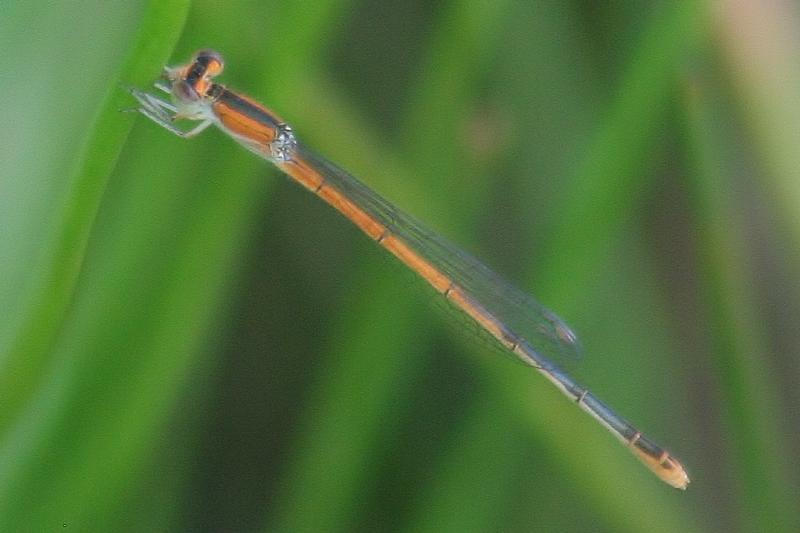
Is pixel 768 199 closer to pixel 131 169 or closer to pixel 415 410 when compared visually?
pixel 415 410

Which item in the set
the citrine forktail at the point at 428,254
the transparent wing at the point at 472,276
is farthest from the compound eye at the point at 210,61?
the transparent wing at the point at 472,276

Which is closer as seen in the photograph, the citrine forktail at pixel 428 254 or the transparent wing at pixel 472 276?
the citrine forktail at pixel 428 254

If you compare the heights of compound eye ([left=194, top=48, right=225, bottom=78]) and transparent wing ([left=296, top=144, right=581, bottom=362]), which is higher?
transparent wing ([left=296, top=144, right=581, bottom=362])

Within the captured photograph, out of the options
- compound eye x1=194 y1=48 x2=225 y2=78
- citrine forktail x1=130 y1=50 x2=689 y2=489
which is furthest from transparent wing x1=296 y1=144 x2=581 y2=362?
compound eye x1=194 y1=48 x2=225 y2=78

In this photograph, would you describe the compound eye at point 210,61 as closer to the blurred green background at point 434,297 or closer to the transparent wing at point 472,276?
the blurred green background at point 434,297

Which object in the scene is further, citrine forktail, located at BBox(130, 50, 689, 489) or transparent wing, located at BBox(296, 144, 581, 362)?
transparent wing, located at BBox(296, 144, 581, 362)

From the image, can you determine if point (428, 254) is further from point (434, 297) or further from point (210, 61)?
point (210, 61)

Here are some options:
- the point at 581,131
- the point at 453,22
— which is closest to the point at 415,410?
the point at 581,131

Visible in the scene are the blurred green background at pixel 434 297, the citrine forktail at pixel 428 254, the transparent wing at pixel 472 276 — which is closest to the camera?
the blurred green background at pixel 434 297

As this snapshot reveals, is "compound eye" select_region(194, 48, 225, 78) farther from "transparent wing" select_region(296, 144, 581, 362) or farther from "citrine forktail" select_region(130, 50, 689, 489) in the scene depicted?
"transparent wing" select_region(296, 144, 581, 362)
